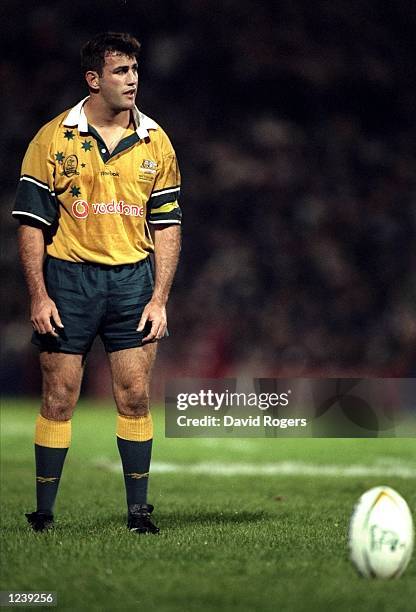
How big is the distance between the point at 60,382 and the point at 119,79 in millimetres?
1269

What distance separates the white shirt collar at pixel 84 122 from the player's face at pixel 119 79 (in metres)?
0.12

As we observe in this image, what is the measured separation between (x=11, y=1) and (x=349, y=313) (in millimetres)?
6972

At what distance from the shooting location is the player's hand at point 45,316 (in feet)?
15.9

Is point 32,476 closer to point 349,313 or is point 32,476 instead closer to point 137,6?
point 349,313

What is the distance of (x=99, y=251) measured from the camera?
16.1 ft

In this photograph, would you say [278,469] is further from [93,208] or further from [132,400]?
[93,208]

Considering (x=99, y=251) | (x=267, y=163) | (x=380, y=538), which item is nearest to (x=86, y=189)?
(x=99, y=251)

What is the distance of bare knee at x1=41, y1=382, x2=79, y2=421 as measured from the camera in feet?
16.3

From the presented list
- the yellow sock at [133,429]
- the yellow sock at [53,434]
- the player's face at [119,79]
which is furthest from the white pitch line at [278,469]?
the player's face at [119,79]

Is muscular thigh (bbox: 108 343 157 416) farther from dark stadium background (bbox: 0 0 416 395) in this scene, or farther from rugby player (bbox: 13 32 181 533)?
dark stadium background (bbox: 0 0 416 395)

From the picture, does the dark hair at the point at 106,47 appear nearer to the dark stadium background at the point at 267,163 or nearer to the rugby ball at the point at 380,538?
the rugby ball at the point at 380,538

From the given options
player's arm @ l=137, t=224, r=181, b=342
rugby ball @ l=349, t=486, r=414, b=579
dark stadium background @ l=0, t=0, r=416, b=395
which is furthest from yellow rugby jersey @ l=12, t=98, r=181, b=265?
dark stadium background @ l=0, t=0, r=416, b=395

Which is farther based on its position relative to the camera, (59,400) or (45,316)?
→ (59,400)

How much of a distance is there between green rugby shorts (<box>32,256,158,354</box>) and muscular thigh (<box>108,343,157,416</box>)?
40mm
